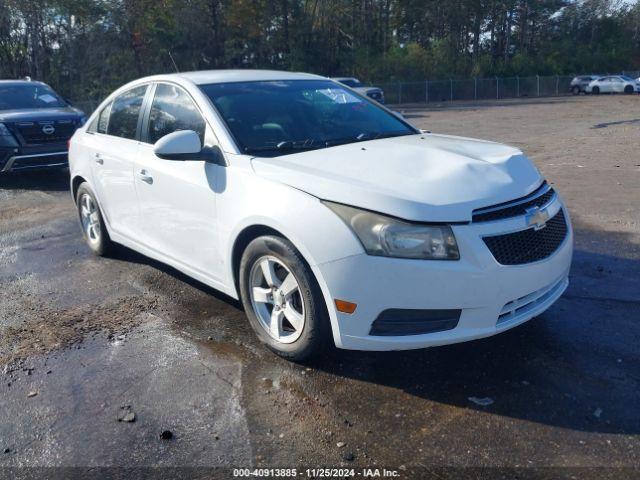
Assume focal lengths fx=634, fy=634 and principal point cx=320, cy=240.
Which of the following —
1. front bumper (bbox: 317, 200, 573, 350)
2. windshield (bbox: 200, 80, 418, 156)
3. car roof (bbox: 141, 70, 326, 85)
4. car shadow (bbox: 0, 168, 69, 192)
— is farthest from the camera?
car shadow (bbox: 0, 168, 69, 192)

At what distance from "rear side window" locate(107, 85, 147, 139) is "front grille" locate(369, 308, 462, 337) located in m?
2.92

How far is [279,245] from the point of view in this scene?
365 centimetres

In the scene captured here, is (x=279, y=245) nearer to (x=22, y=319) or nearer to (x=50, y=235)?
(x=22, y=319)

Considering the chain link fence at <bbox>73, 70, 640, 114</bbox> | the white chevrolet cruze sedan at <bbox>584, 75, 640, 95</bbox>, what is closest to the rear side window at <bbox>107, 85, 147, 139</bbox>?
the chain link fence at <bbox>73, 70, 640, 114</bbox>

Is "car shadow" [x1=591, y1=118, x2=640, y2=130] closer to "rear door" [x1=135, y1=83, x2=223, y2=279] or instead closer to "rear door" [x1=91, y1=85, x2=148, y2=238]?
"rear door" [x1=91, y1=85, x2=148, y2=238]

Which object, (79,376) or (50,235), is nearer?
(79,376)

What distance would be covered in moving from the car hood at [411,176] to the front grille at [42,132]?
8291 mm

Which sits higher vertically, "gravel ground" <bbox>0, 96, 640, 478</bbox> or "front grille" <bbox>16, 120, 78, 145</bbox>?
"front grille" <bbox>16, 120, 78, 145</bbox>

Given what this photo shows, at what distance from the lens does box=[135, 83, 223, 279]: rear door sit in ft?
14.0

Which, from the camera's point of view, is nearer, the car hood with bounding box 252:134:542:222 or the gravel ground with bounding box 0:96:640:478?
the gravel ground with bounding box 0:96:640:478

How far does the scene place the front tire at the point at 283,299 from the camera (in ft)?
11.8

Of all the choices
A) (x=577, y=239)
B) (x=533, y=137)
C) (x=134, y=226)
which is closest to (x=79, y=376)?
(x=134, y=226)

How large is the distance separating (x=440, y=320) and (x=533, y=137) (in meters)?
14.7

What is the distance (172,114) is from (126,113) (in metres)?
0.89
